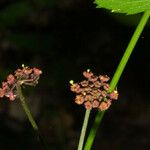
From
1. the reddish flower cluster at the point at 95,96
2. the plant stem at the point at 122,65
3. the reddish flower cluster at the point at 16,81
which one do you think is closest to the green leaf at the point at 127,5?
the plant stem at the point at 122,65

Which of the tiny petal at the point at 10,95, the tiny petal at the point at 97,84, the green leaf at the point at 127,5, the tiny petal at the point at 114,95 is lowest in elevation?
the tiny petal at the point at 10,95

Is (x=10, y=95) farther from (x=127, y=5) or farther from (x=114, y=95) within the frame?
(x=127, y=5)

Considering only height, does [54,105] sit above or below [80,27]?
below

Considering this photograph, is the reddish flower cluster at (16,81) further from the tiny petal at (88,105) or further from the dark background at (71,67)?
the dark background at (71,67)

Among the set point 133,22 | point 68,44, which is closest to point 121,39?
point 68,44

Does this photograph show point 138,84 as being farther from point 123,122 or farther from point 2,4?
point 2,4

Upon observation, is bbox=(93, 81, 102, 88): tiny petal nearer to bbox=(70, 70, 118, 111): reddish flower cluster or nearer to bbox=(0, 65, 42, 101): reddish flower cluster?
bbox=(70, 70, 118, 111): reddish flower cluster
